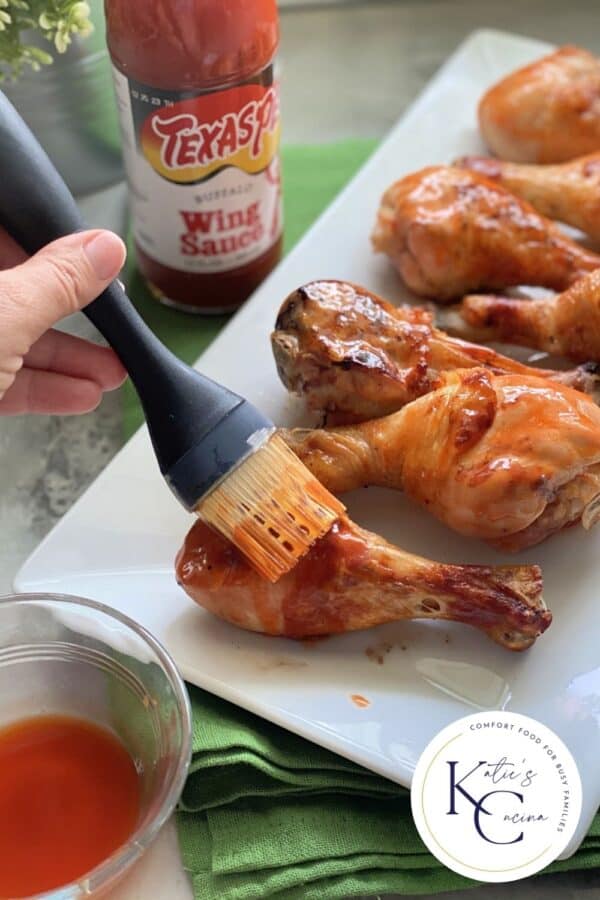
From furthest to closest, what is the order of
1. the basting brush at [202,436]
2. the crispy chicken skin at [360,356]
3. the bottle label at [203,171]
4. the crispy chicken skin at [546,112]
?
the crispy chicken skin at [546,112]
the bottle label at [203,171]
the crispy chicken skin at [360,356]
the basting brush at [202,436]

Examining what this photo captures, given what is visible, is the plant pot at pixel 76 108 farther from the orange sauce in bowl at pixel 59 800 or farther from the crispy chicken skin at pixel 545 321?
the orange sauce in bowl at pixel 59 800

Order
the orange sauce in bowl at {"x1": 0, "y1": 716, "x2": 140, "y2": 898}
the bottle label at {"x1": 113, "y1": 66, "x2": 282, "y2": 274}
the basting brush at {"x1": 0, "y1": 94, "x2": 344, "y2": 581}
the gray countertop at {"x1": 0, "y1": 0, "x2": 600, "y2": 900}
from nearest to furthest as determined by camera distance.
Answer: the orange sauce in bowl at {"x1": 0, "y1": 716, "x2": 140, "y2": 898} → the basting brush at {"x1": 0, "y1": 94, "x2": 344, "y2": 581} → the bottle label at {"x1": 113, "y1": 66, "x2": 282, "y2": 274} → the gray countertop at {"x1": 0, "y1": 0, "x2": 600, "y2": 900}

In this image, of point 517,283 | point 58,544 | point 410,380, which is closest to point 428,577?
point 410,380

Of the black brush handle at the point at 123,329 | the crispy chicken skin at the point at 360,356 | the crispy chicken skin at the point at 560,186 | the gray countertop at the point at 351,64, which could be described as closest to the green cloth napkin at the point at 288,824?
the black brush handle at the point at 123,329

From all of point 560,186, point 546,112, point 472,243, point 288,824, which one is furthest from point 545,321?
point 288,824

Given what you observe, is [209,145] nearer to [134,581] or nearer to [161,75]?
[161,75]

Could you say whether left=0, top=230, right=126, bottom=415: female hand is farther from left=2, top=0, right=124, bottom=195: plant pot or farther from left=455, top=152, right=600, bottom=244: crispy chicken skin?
left=455, top=152, right=600, bottom=244: crispy chicken skin

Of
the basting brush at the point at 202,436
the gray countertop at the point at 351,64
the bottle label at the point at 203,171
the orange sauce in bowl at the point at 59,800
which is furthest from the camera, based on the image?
the gray countertop at the point at 351,64

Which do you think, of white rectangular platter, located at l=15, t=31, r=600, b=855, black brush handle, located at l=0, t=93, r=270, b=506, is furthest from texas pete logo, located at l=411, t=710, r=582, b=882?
black brush handle, located at l=0, t=93, r=270, b=506
